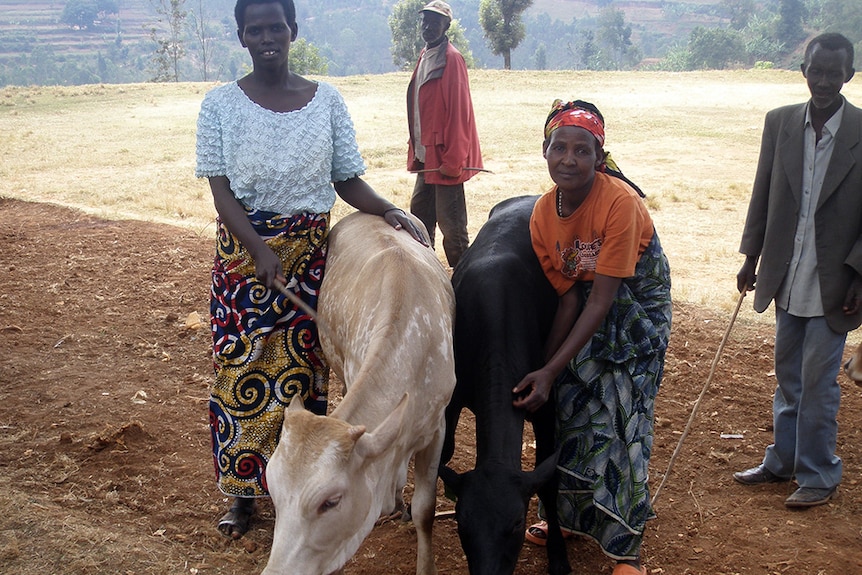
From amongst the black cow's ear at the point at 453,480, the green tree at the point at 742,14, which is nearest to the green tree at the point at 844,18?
the green tree at the point at 742,14

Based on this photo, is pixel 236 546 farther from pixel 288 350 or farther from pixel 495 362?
pixel 495 362

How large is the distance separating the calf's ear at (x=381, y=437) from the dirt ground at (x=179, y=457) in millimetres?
1401

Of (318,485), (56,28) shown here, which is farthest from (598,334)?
(56,28)

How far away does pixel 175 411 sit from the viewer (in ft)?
18.8

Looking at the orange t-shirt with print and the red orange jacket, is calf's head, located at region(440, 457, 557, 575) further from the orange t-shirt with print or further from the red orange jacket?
the red orange jacket

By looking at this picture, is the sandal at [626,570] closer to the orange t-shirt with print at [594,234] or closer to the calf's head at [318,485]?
the orange t-shirt with print at [594,234]

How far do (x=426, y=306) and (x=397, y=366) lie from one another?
44 cm

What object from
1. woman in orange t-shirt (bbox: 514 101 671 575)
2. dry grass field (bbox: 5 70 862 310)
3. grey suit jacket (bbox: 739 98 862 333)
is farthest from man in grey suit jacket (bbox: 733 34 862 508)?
dry grass field (bbox: 5 70 862 310)

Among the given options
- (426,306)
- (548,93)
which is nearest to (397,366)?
(426,306)

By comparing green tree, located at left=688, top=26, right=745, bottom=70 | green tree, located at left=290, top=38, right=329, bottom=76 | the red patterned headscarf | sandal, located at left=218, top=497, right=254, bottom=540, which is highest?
green tree, located at left=688, top=26, right=745, bottom=70

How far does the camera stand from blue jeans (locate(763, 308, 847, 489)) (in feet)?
14.8

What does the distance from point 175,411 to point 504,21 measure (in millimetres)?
42617

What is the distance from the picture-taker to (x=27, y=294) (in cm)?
800

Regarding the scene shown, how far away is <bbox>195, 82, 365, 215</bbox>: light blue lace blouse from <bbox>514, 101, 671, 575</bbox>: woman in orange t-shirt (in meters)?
1.09
